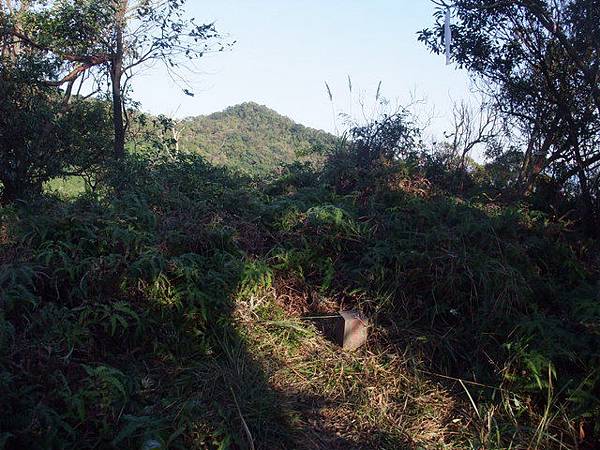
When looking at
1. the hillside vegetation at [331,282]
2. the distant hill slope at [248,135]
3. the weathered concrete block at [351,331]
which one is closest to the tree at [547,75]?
the hillside vegetation at [331,282]

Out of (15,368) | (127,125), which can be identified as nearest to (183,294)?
(15,368)

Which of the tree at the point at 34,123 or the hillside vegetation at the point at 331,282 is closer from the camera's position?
the hillside vegetation at the point at 331,282

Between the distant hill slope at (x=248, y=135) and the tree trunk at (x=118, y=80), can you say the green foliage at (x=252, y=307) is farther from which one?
the distant hill slope at (x=248, y=135)

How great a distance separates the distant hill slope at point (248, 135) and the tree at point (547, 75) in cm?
1168

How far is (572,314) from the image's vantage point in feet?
11.3

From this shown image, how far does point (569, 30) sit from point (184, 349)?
5096 millimetres

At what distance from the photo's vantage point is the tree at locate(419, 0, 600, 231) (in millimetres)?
5035

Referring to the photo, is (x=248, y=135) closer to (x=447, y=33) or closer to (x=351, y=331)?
(x=447, y=33)

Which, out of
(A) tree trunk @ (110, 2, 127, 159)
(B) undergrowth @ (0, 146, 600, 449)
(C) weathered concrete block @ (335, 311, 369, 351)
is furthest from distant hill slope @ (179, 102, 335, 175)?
(C) weathered concrete block @ (335, 311, 369, 351)

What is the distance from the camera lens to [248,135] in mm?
23172

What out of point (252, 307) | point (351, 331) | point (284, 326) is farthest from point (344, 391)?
point (252, 307)

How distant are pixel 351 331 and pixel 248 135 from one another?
67.1 ft

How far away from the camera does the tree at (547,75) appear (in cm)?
504

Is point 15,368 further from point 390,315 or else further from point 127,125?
point 127,125
